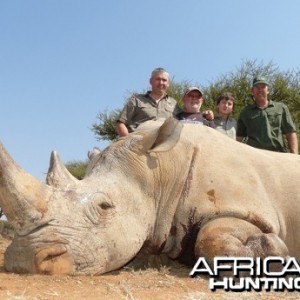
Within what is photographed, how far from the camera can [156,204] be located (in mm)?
5293

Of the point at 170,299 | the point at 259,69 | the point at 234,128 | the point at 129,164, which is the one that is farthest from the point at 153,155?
the point at 259,69

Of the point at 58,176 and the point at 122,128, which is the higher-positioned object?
the point at 122,128

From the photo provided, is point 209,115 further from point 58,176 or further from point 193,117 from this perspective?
point 58,176

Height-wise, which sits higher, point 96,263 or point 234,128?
point 234,128

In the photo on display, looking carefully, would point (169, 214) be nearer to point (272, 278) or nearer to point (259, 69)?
point (272, 278)

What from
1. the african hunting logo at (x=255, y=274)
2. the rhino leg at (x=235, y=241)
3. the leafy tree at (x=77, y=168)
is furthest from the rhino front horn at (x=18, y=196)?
the leafy tree at (x=77, y=168)

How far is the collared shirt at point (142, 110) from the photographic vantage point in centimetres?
840

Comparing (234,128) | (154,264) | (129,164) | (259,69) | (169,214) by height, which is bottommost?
(154,264)

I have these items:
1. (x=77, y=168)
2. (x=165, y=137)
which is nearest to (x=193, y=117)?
(x=165, y=137)

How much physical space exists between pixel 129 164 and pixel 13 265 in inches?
55.1

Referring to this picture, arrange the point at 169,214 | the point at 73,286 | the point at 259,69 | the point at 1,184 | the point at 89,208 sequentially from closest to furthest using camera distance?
the point at 73,286
the point at 1,184
the point at 89,208
the point at 169,214
the point at 259,69

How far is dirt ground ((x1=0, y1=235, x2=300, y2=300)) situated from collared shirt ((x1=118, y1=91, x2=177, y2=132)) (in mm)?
3932

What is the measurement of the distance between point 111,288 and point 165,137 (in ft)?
5.49

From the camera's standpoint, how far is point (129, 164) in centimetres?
525
